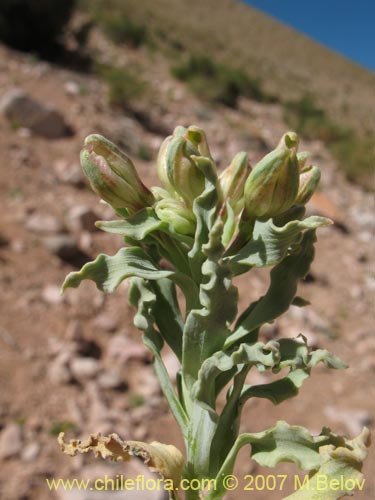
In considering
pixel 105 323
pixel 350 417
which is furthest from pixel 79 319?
pixel 350 417

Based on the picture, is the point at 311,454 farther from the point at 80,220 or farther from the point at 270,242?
the point at 80,220

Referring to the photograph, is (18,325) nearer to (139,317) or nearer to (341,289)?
(139,317)

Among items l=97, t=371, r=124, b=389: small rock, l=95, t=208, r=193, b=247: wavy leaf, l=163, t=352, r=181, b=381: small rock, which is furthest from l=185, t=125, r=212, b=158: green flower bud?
l=97, t=371, r=124, b=389: small rock

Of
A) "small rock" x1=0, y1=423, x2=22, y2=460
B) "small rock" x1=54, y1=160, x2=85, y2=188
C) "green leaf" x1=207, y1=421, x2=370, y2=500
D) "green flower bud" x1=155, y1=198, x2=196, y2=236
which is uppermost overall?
"green flower bud" x1=155, y1=198, x2=196, y2=236

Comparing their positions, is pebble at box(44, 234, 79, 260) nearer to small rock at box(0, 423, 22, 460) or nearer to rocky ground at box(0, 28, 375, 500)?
rocky ground at box(0, 28, 375, 500)

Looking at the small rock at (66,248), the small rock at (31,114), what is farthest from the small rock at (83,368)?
the small rock at (31,114)

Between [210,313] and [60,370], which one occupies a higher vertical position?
[210,313]
